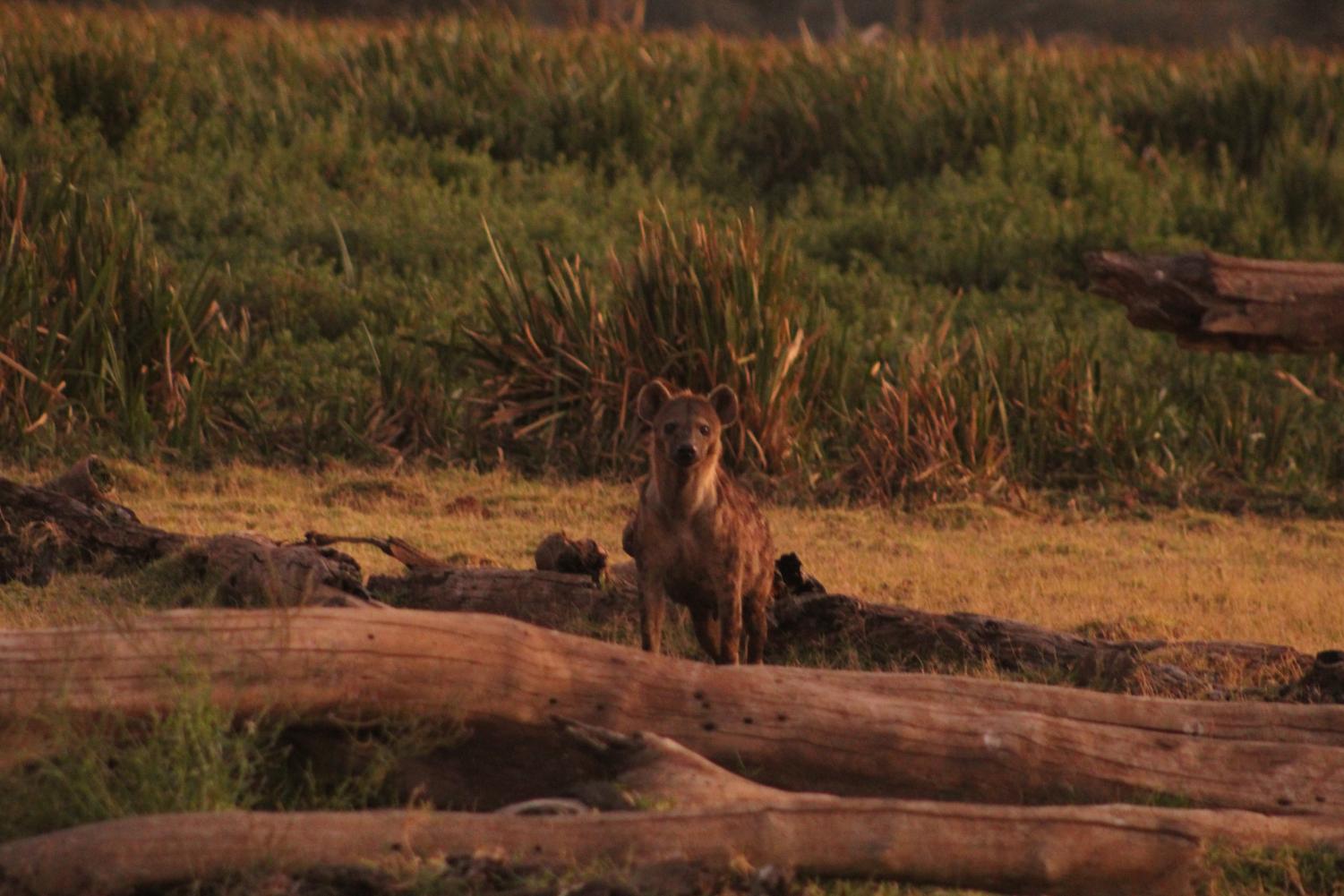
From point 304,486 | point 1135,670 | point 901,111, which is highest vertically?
point 901,111

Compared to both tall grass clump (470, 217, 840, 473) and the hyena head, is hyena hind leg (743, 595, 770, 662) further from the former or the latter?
tall grass clump (470, 217, 840, 473)

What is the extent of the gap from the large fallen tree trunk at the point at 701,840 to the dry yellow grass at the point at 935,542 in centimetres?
340

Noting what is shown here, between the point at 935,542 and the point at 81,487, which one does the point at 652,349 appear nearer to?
the point at 935,542

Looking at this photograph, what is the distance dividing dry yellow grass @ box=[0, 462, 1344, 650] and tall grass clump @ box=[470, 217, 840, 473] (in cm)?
54

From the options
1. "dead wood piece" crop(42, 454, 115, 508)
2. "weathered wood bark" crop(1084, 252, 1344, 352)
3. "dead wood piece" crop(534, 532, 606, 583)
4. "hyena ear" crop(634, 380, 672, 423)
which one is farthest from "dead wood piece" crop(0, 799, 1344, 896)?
"dead wood piece" crop(42, 454, 115, 508)

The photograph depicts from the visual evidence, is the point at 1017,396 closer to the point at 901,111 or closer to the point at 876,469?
the point at 876,469

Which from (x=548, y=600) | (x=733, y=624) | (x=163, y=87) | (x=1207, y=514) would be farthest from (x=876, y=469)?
(x=163, y=87)

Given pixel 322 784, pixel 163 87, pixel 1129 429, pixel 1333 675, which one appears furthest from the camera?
pixel 163 87

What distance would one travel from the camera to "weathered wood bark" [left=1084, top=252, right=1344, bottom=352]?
752 cm

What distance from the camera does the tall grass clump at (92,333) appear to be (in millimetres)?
10430

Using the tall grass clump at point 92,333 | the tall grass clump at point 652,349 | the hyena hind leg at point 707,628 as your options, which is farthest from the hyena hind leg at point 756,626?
the tall grass clump at point 92,333

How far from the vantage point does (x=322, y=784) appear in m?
4.60

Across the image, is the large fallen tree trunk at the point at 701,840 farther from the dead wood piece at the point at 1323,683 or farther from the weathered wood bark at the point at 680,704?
the dead wood piece at the point at 1323,683

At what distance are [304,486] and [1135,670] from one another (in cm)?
533
